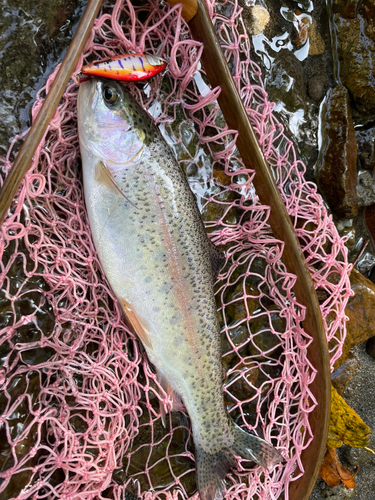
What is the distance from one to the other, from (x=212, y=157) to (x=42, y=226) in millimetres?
1254

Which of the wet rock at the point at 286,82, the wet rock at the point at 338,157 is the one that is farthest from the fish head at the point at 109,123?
the wet rock at the point at 338,157

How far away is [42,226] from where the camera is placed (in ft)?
6.80

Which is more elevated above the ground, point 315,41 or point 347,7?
point 347,7

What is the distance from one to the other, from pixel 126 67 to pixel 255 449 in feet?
7.56

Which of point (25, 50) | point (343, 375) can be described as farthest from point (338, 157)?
point (25, 50)

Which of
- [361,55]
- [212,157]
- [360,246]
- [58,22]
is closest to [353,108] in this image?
[361,55]

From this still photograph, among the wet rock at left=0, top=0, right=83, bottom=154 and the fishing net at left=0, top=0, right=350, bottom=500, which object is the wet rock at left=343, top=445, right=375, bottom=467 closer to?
the fishing net at left=0, top=0, right=350, bottom=500

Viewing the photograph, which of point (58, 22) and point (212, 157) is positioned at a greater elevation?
point (58, 22)

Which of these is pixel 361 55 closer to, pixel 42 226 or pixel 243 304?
pixel 243 304

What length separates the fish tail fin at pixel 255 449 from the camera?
2.26m

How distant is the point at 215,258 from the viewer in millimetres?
2363

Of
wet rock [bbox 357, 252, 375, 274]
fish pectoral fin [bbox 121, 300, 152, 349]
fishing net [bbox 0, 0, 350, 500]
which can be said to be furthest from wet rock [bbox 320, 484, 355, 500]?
fish pectoral fin [bbox 121, 300, 152, 349]

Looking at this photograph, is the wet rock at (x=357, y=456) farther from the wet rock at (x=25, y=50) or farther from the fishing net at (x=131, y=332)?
the wet rock at (x=25, y=50)

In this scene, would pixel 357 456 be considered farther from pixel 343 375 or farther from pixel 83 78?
pixel 83 78
